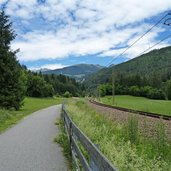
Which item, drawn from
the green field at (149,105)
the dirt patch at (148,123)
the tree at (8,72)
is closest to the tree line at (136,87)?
the green field at (149,105)

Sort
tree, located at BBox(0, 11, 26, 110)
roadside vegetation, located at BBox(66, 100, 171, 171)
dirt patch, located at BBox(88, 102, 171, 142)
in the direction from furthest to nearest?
tree, located at BBox(0, 11, 26, 110) < dirt patch, located at BBox(88, 102, 171, 142) < roadside vegetation, located at BBox(66, 100, 171, 171)

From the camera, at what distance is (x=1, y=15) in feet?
145

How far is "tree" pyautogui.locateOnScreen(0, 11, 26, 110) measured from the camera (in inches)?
1644

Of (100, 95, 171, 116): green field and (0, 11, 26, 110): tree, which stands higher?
(0, 11, 26, 110): tree

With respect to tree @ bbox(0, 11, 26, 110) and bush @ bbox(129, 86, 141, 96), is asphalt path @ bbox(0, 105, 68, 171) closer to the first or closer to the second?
tree @ bbox(0, 11, 26, 110)

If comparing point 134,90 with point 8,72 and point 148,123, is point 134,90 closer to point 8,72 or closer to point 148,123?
point 8,72

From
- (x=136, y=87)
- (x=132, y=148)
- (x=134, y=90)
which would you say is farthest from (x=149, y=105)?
(x=136, y=87)

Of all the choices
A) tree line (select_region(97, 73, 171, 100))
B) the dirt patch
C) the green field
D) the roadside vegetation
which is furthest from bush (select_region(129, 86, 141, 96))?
the roadside vegetation

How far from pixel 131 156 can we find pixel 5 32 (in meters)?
38.4

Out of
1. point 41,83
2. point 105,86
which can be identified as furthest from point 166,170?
Answer: point 105,86

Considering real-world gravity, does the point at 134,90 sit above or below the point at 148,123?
above

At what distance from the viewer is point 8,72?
4162cm

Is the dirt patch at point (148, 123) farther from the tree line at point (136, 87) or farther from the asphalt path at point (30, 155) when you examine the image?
the tree line at point (136, 87)

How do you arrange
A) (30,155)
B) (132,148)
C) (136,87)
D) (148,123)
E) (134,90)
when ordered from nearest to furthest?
(132,148)
(30,155)
(148,123)
(134,90)
(136,87)
